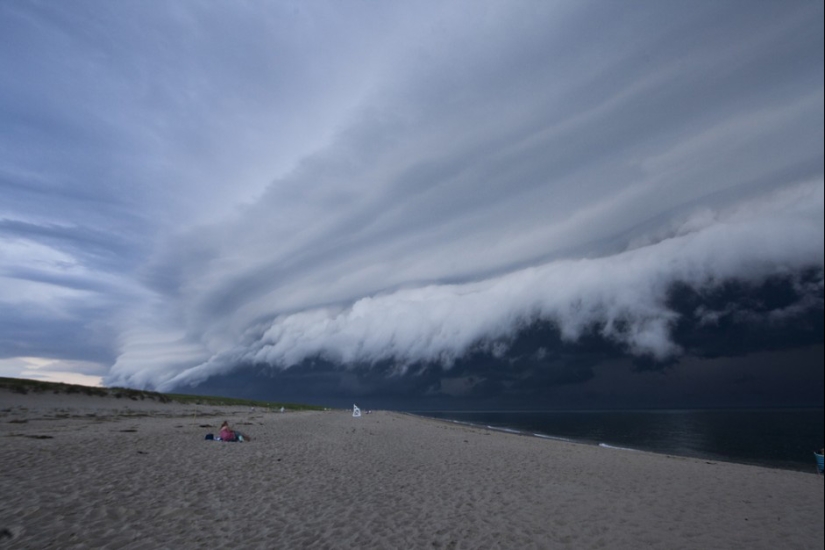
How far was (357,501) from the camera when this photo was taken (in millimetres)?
12328

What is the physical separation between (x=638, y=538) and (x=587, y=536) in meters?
1.39

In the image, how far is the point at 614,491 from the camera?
51.0 ft

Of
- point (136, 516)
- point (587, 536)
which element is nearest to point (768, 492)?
point (587, 536)

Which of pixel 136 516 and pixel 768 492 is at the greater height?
pixel 136 516

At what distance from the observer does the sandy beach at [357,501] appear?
9.15 meters

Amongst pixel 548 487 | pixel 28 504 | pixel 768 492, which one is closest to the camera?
pixel 28 504

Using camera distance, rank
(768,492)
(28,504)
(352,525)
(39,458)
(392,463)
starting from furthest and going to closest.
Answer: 1. (392,463)
2. (768,492)
3. (39,458)
4. (352,525)
5. (28,504)

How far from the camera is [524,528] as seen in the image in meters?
10.6

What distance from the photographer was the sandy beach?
360 inches

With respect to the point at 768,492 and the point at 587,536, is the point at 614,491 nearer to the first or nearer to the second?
the point at 587,536

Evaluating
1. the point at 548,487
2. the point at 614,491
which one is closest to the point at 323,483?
the point at 548,487

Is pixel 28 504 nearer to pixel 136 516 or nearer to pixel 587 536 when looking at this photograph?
pixel 136 516

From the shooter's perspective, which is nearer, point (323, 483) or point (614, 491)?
point (323, 483)

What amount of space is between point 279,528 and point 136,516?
11.1 feet
